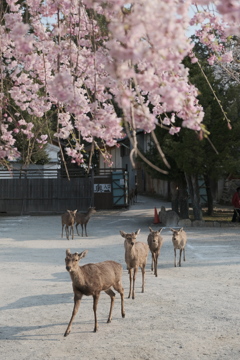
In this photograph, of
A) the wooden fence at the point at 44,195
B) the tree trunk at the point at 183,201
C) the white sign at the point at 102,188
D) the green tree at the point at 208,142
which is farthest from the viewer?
the white sign at the point at 102,188

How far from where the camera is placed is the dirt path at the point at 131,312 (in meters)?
7.09

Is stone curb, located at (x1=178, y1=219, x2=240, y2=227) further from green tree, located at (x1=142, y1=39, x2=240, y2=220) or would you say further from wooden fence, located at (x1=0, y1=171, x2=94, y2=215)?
wooden fence, located at (x1=0, y1=171, x2=94, y2=215)

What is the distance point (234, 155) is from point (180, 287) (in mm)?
13780

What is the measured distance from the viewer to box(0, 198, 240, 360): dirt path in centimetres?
709

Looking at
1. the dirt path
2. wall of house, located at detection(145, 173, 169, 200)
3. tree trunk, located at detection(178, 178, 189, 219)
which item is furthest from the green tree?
wall of house, located at detection(145, 173, 169, 200)

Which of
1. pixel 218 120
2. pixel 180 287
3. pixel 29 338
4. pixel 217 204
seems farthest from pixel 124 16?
pixel 217 204

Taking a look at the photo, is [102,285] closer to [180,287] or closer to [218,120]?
[180,287]

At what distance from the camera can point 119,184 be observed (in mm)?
32344

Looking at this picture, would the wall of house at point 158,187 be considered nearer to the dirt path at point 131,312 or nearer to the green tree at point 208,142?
the green tree at point 208,142

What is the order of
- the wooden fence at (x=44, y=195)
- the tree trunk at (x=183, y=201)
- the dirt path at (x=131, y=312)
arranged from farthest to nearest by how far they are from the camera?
the wooden fence at (x=44, y=195), the tree trunk at (x=183, y=201), the dirt path at (x=131, y=312)

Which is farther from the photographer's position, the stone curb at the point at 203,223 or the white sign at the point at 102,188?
the white sign at the point at 102,188

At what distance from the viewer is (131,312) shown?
8.98m

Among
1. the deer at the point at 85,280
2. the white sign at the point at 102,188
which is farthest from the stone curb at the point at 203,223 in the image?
the deer at the point at 85,280

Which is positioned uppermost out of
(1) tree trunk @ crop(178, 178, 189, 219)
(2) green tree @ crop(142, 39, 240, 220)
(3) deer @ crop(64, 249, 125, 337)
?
(2) green tree @ crop(142, 39, 240, 220)
